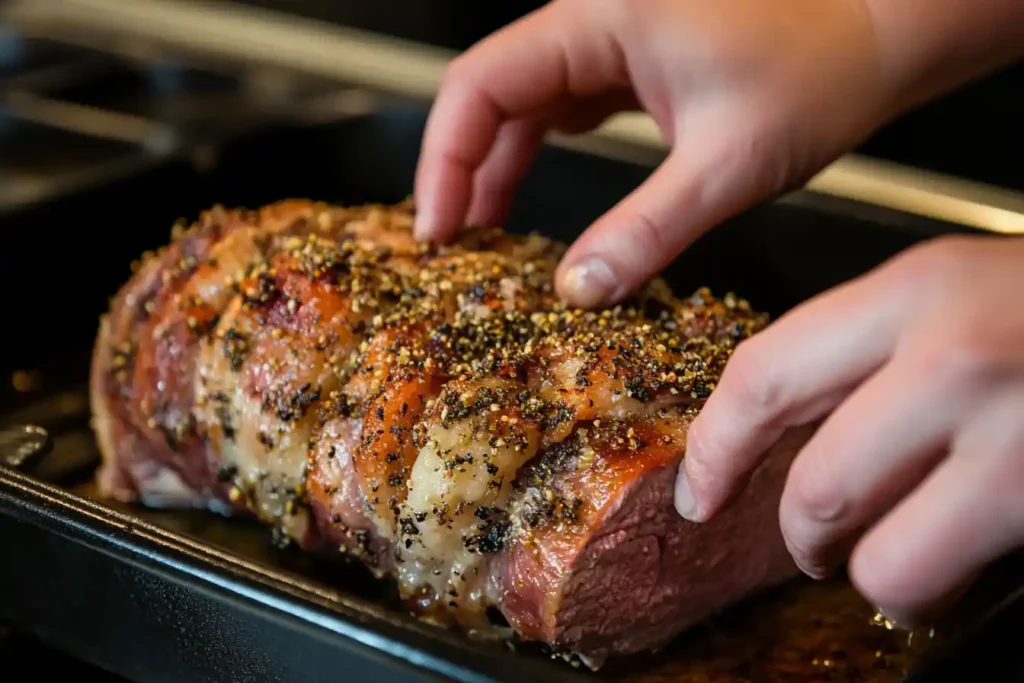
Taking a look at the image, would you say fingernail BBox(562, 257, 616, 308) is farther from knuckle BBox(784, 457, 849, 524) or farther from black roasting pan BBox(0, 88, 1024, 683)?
knuckle BBox(784, 457, 849, 524)

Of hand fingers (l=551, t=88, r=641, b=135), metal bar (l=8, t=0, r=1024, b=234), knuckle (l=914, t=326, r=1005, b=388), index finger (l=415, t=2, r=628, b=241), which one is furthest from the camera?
metal bar (l=8, t=0, r=1024, b=234)

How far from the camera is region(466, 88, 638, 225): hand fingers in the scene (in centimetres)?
245

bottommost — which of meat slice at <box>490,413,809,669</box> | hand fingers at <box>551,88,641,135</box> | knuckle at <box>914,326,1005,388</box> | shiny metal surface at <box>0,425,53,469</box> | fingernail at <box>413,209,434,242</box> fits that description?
meat slice at <box>490,413,809,669</box>

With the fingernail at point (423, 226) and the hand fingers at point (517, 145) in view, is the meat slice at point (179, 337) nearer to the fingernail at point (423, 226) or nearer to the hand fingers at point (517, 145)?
the fingernail at point (423, 226)

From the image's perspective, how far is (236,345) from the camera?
1939mm

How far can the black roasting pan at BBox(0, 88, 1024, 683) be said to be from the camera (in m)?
1.43

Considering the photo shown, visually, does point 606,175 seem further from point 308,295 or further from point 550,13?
point 308,295

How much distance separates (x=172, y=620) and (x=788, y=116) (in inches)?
51.2

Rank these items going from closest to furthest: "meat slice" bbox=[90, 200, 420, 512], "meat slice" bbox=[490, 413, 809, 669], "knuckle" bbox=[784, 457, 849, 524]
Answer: "knuckle" bbox=[784, 457, 849, 524] → "meat slice" bbox=[490, 413, 809, 669] → "meat slice" bbox=[90, 200, 420, 512]

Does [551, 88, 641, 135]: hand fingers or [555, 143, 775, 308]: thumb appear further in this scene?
[551, 88, 641, 135]: hand fingers

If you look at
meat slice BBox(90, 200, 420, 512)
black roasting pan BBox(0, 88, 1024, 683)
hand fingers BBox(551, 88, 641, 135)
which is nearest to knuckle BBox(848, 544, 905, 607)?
black roasting pan BBox(0, 88, 1024, 683)

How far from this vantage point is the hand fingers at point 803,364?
1.10 meters

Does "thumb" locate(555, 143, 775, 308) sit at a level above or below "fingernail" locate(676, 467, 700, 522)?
above

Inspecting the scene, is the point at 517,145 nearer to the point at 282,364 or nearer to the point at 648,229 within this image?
the point at 648,229
